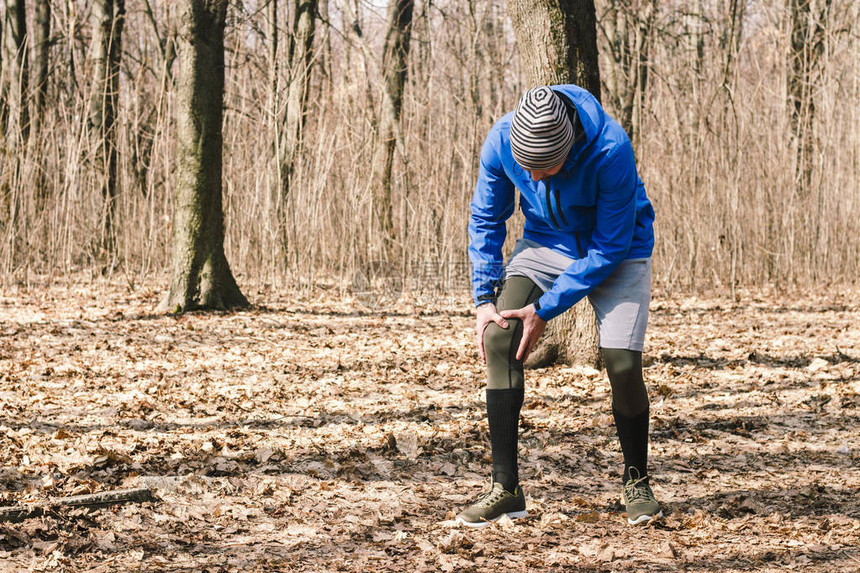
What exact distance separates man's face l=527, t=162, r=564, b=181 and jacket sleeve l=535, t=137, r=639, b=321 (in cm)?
15

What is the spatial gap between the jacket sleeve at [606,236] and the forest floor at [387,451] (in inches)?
35.2

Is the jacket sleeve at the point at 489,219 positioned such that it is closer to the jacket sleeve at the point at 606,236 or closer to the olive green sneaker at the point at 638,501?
the jacket sleeve at the point at 606,236

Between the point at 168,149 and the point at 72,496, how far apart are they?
6.72 m

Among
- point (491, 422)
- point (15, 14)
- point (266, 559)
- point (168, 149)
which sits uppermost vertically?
point (15, 14)

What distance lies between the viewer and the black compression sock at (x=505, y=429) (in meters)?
3.03

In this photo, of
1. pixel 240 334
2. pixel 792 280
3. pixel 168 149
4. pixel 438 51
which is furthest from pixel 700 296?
pixel 168 149

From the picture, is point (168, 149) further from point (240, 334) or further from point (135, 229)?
point (240, 334)

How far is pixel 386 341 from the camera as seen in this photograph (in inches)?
290

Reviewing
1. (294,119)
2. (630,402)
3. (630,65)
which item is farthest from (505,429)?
(630,65)

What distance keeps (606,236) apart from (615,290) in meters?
0.26

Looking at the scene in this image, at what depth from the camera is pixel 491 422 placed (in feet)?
10.1

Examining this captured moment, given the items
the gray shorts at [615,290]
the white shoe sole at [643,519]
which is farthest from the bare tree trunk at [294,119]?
the white shoe sole at [643,519]

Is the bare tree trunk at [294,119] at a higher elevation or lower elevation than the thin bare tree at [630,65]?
lower

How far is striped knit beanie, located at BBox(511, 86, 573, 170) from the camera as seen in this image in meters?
2.58
